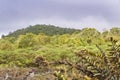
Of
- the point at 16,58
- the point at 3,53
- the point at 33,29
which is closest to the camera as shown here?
the point at 16,58

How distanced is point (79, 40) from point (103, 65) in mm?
39721

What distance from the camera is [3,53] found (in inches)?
1210

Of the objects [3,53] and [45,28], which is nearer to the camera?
[3,53]

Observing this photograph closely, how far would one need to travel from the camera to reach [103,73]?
79.3 inches

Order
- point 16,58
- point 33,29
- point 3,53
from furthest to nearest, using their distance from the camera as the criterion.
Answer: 1. point 33,29
2. point 3,53
3. point 16,58

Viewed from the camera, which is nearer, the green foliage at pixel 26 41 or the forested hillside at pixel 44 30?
the green foliage at pixel 26 41

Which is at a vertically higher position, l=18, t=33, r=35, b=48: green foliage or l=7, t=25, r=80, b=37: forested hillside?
l=7, t=25, r=80, b=37: forested hillside

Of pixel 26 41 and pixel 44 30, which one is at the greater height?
pixel 44 30

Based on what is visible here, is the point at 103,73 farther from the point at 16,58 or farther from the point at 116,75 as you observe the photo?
the point at 16,58

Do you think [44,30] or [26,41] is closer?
[26,41]

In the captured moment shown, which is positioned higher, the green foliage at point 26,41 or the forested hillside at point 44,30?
the forested hillside at point 44,30

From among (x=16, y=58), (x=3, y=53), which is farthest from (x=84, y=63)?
(x=3, y=53)

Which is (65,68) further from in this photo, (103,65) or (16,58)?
(16,58)

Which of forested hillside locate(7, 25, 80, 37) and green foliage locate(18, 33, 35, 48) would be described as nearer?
green foliage locate(18, 33, 35, 48)
